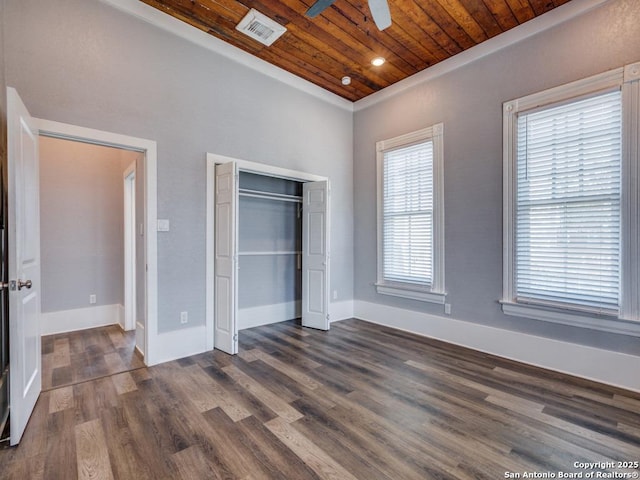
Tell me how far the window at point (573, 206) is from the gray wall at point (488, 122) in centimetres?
12

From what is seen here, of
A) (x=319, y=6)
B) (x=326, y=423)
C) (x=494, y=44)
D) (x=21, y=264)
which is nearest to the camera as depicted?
(x=21, y=264)

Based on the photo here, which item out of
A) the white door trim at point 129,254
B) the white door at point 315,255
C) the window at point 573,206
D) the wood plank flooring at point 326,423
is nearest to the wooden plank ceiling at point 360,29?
the window at point 573,206

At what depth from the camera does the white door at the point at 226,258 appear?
3.35 m

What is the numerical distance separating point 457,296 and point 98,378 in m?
3.76

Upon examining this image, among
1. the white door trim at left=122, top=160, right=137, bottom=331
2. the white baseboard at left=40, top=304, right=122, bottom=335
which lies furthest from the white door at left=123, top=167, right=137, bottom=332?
the white baseboard at left=40, top=304, right=122, bottom=335

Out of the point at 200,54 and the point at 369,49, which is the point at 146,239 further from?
the point at 369,49

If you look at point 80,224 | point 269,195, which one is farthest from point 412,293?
point 80,224

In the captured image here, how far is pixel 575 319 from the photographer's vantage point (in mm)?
2875

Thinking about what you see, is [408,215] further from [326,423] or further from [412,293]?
[326,423]

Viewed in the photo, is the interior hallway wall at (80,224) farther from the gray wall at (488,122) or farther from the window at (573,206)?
the window at (573,206)

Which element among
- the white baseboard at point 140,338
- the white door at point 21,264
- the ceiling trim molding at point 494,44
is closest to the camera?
the white door at point 21,264

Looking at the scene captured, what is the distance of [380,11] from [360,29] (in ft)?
3.39

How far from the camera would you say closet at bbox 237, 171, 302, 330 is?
14.4 feet

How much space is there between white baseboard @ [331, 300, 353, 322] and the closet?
591 mm
